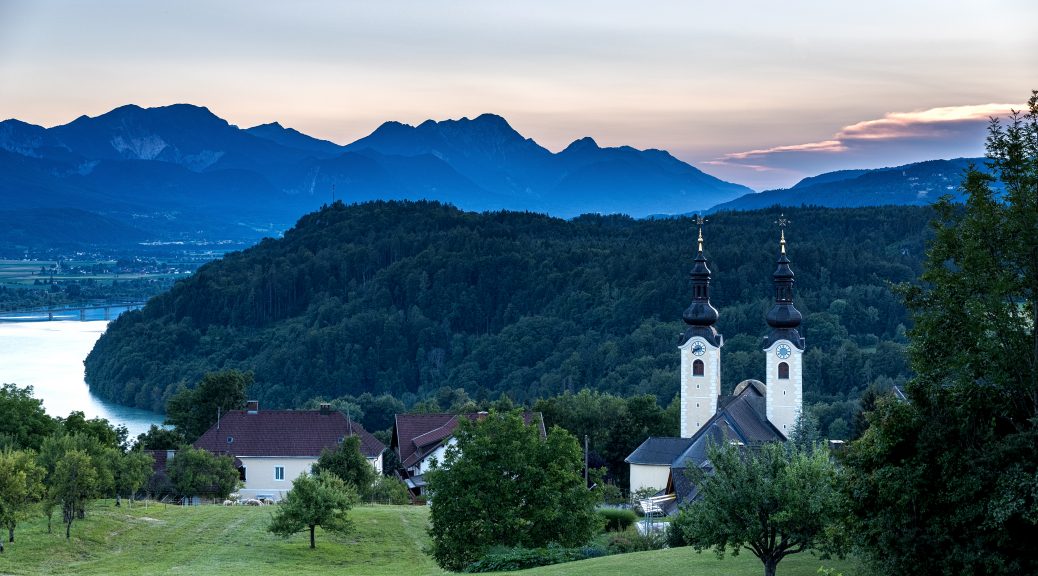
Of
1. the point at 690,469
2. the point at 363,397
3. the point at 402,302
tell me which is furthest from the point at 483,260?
the point at 690,469

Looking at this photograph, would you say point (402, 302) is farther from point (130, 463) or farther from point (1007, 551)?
point (1007, 551)

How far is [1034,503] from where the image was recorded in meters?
17.1

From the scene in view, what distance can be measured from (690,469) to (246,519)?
1976cm

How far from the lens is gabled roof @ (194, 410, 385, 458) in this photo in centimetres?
5747

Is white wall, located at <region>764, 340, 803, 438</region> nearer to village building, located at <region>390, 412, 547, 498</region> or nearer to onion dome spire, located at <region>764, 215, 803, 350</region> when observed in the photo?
onion dome spire, located at <region>764, 215, 803, 350</region>

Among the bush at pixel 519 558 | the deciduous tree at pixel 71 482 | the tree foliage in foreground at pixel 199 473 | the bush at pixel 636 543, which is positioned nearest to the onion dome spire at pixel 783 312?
the tree foliage in foreground at pixel 199 473

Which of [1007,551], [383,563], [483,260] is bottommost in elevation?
[383,563]

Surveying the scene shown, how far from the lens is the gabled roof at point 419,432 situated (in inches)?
2320

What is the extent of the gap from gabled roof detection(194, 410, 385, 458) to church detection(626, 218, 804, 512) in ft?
44.1

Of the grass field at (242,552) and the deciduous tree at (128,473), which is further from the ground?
the deciduous tree at (128,473)

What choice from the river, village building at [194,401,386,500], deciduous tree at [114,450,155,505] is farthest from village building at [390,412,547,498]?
the river

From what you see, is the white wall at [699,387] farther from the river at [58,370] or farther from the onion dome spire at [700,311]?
the river at [58,370]

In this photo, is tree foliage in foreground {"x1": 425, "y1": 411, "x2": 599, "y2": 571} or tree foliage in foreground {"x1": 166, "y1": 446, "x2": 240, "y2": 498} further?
tree foliage in foreground {"x1": 166, "y1": 446, "x2": 240, "y2": 498}

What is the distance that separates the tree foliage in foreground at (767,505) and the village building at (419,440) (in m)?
32.4
